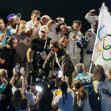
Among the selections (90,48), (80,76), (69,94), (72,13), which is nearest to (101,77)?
(80,76)

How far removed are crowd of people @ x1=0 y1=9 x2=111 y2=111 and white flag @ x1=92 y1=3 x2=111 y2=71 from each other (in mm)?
439

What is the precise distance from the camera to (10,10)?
9164mm

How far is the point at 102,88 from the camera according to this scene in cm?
689

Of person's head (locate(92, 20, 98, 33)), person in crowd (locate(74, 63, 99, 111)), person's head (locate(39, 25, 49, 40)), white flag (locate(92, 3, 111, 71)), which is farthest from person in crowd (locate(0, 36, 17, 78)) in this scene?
person's head (locate(92, 20, 98, 33))

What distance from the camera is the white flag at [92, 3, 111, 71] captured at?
25.0 ft

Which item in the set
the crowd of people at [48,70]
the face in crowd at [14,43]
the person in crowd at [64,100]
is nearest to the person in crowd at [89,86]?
the crowd of people at [48,70]

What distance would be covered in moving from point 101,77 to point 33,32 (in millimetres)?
1892

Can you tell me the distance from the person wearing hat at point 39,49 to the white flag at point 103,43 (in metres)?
1.00

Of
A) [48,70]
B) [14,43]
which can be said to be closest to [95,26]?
[48,70]

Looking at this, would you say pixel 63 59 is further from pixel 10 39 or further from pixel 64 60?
pixel 10 39

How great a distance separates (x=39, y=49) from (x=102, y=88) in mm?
1589

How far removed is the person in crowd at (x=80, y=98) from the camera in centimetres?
663

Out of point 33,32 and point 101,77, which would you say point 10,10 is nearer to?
point 33,32

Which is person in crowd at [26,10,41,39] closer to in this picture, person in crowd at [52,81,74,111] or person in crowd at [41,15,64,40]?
person in crowd at [41,15,64,40]
